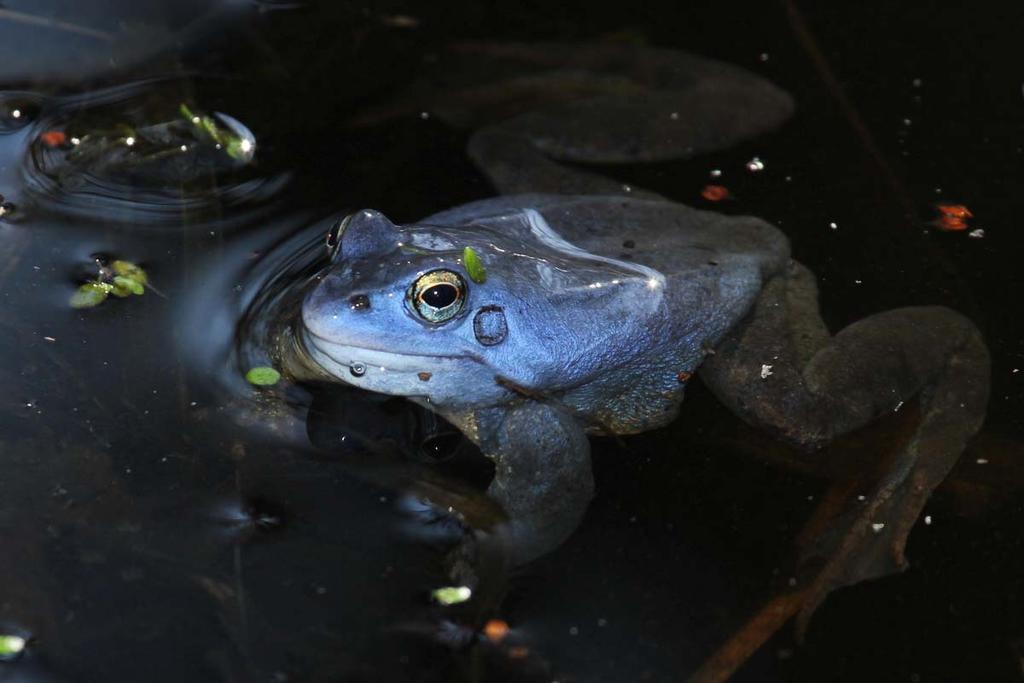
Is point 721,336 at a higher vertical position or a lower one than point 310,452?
higher

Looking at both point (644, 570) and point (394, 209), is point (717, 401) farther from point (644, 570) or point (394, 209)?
point (394, 209)

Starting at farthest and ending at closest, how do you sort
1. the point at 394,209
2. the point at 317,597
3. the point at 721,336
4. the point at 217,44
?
1. the point at 217,44
2. the point at 394,209
3. the point at 721,336
4. the point at 317,597

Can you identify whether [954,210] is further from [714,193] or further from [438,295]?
[438,295]

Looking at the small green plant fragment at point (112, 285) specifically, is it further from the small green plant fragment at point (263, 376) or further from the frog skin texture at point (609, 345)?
the frog skin texture at point (609, 345)

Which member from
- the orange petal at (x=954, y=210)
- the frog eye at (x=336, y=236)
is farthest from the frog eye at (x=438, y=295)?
the orange petal at (x=954, y=210)

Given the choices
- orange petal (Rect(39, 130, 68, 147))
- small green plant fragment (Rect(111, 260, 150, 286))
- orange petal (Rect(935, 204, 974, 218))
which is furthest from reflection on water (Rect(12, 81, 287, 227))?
orange petal (Rect(935, 204, 974, 218))

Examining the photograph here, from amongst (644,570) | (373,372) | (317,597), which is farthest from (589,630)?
(373,372)

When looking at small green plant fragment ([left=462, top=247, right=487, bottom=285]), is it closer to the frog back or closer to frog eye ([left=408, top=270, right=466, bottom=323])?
frog eye ([left=408, top=270, right=466, bottom=323])
